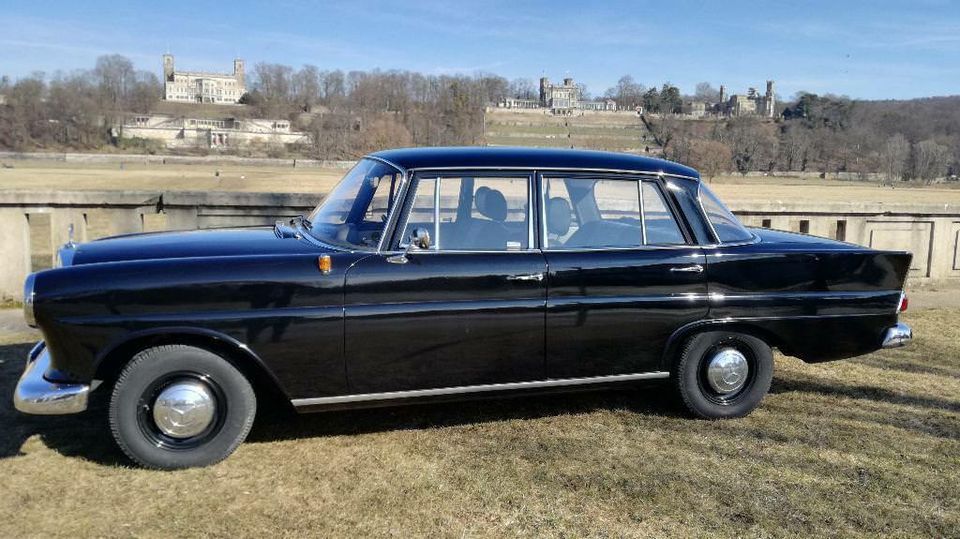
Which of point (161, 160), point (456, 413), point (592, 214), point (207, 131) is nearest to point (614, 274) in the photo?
point (592, 214)

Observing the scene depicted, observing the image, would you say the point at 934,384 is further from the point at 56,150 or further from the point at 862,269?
the point at 56,150

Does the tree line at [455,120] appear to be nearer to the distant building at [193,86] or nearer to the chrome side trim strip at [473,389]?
the distant building at [193,86]

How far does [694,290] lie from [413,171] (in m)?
1.81

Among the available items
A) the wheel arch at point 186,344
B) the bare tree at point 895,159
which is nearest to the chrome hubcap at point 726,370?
the wheel arch at point 186,344

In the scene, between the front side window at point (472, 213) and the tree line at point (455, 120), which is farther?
the tree line at point (455, 120)

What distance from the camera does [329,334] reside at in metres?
3.91

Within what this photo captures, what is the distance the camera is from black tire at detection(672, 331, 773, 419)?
4.60 metres

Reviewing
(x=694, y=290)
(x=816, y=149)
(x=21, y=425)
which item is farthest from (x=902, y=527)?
(x=816, y=149)

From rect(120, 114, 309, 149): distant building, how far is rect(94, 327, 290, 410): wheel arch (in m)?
134

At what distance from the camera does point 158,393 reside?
378cm

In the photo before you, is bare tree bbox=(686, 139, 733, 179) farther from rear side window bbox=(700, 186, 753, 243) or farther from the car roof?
the car roof

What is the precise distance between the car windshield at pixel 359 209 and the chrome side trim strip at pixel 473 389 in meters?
0.80

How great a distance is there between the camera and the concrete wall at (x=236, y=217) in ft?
24.7

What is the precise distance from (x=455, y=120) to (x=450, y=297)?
443 feet
